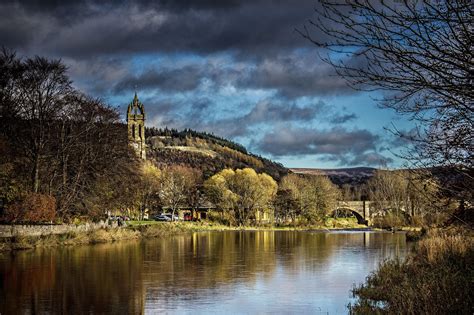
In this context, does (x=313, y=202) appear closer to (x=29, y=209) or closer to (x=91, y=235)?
(x=91, y=235)

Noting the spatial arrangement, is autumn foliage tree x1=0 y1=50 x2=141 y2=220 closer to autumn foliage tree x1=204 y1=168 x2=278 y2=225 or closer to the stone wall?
the stone wall

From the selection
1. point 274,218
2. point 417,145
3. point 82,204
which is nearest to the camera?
point 417,145

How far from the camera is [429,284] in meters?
15.7

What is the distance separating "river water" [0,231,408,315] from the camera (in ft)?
65.2

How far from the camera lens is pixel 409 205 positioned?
87.4 m

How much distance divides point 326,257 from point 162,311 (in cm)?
2107

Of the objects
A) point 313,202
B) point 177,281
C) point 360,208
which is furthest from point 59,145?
point 360,208

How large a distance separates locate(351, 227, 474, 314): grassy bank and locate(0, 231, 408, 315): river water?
51.5 inches

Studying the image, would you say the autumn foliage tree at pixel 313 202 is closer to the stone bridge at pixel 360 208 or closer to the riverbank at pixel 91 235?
the stone bridge at pixel 360 208

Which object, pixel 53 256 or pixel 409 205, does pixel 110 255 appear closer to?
pixel 53 256

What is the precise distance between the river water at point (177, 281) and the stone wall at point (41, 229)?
2.57 m

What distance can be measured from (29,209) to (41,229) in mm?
2521

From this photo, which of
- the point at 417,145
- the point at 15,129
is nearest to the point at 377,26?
the point at 417,145

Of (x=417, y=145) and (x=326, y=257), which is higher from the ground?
(x=417, y=145)
